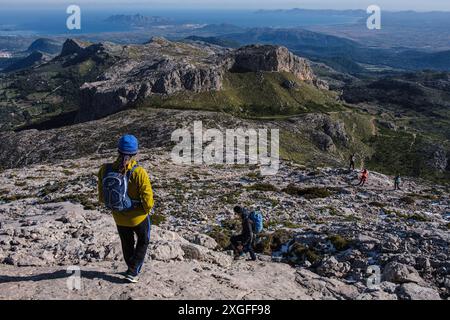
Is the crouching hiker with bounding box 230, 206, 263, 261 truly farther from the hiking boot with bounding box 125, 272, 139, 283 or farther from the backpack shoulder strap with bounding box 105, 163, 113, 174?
the backpack shoulder strap with bounding box 105, 163, 113, 174

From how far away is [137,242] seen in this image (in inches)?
497

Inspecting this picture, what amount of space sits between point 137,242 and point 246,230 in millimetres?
6042

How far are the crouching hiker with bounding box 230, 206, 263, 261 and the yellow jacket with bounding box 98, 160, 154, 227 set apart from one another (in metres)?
5.97

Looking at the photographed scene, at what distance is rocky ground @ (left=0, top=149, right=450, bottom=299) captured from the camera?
43.8ft

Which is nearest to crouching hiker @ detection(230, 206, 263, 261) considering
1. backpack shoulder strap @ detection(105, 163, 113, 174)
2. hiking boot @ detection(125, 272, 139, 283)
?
hiking boot @ detection(125, 272, 139, 283)

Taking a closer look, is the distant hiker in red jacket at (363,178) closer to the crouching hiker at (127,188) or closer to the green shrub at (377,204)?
the green shrub at (377,204)

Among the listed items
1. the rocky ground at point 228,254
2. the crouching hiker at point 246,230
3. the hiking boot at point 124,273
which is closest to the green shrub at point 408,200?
the rocky ground at point 228,254

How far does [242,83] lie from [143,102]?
5456 centimetres

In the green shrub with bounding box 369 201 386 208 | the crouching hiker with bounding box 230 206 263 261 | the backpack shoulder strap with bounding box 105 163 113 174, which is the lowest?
the green shrub with bounding box 369 201 386 208

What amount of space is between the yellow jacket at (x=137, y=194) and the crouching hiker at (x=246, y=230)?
5.97 m

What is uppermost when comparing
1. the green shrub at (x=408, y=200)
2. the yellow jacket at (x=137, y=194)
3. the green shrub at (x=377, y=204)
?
the yellow jacket at (x=137, y=194)

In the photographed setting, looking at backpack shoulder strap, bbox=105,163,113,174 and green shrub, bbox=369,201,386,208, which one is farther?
green shrub, bbox=369,201,386,208

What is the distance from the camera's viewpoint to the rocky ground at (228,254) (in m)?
13.4
